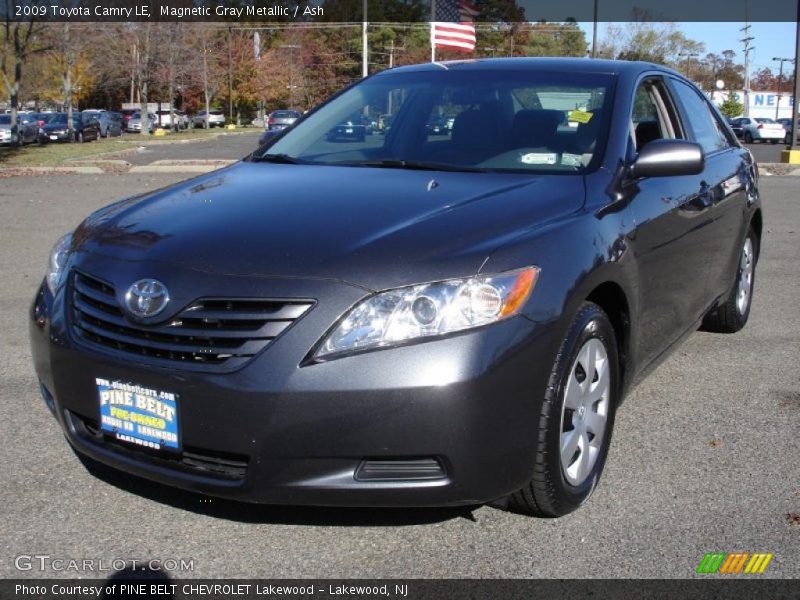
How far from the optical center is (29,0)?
2958 cm

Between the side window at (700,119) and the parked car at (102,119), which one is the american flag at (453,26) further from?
the parked car at (102,119)

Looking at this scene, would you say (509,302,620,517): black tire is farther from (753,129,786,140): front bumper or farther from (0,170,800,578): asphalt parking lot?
(753,129,786,140): front bumper

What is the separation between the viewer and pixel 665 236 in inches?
158

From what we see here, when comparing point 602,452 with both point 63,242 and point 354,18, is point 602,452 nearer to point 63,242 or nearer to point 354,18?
point 63,242

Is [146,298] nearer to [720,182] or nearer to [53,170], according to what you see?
[720,182]

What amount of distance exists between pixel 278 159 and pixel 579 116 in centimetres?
143

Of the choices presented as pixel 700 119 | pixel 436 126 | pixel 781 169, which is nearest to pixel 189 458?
pixel 436 126

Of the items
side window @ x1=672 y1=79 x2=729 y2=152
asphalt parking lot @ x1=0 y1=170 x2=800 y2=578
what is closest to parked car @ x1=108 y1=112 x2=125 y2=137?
side window @ x1=672 y1=79 x2=729 y2=152

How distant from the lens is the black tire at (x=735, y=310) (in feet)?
18.9

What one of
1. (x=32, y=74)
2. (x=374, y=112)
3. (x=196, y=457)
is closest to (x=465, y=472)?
(x=196, y=457)

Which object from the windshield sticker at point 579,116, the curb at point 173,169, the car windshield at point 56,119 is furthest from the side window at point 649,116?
the car windshield at point 56,119

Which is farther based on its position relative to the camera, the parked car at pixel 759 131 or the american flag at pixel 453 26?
the parked car at pixel 759 131

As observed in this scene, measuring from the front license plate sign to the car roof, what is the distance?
2.59 m

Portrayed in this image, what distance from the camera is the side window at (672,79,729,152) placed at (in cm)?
503
